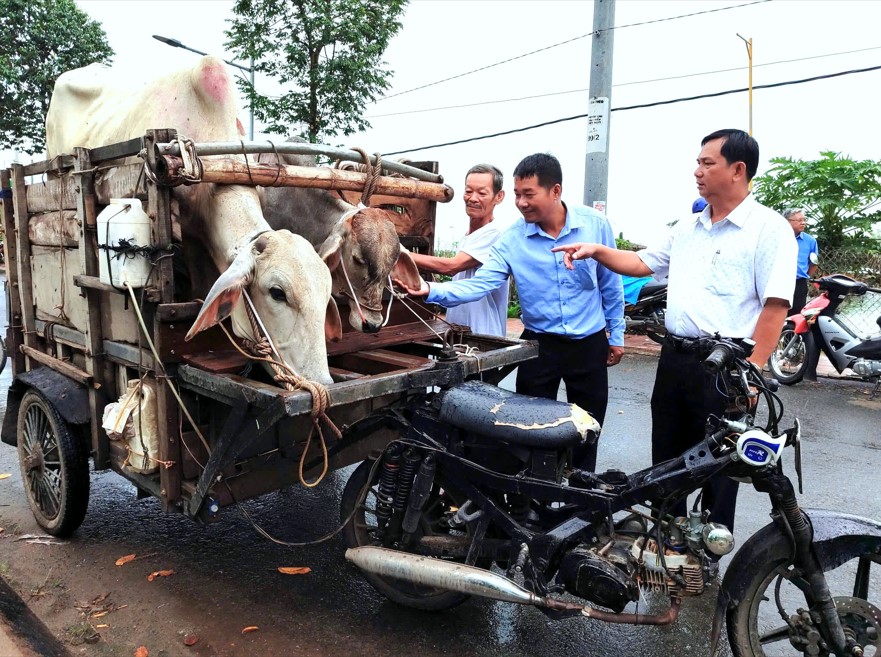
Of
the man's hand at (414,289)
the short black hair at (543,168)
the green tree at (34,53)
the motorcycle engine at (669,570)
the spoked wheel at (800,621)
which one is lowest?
the spoked wheel at (800,621)

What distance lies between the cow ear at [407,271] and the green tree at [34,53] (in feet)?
56.8

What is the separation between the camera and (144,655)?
2.62 meters

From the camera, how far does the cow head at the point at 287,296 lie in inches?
103

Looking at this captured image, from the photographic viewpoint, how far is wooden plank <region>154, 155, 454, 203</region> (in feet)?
8.78

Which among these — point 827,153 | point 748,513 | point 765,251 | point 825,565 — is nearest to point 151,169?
point 765,251

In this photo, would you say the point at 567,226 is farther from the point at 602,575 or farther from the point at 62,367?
the point at 62,367

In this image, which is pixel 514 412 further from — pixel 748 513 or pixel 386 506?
pixel 748 513

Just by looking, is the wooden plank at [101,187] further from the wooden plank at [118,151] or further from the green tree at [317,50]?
the green tree at [317,50]

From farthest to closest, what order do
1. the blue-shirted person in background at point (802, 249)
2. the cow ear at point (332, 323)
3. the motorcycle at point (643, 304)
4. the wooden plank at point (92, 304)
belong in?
the motorcycle at point (643, 304) → the blue-shirted person in background at point (802, 249) → the wooden plank at point (92, 304) → the cow ear at point (332, 323)

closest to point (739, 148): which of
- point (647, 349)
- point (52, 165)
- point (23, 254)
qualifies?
point (52, 165)

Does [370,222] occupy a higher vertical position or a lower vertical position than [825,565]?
higher

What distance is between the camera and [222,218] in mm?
3051

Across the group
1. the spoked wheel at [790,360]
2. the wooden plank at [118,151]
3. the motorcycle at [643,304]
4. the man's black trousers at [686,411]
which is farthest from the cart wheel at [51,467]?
the spoked wheel at [790,360]

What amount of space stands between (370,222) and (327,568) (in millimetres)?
1728
